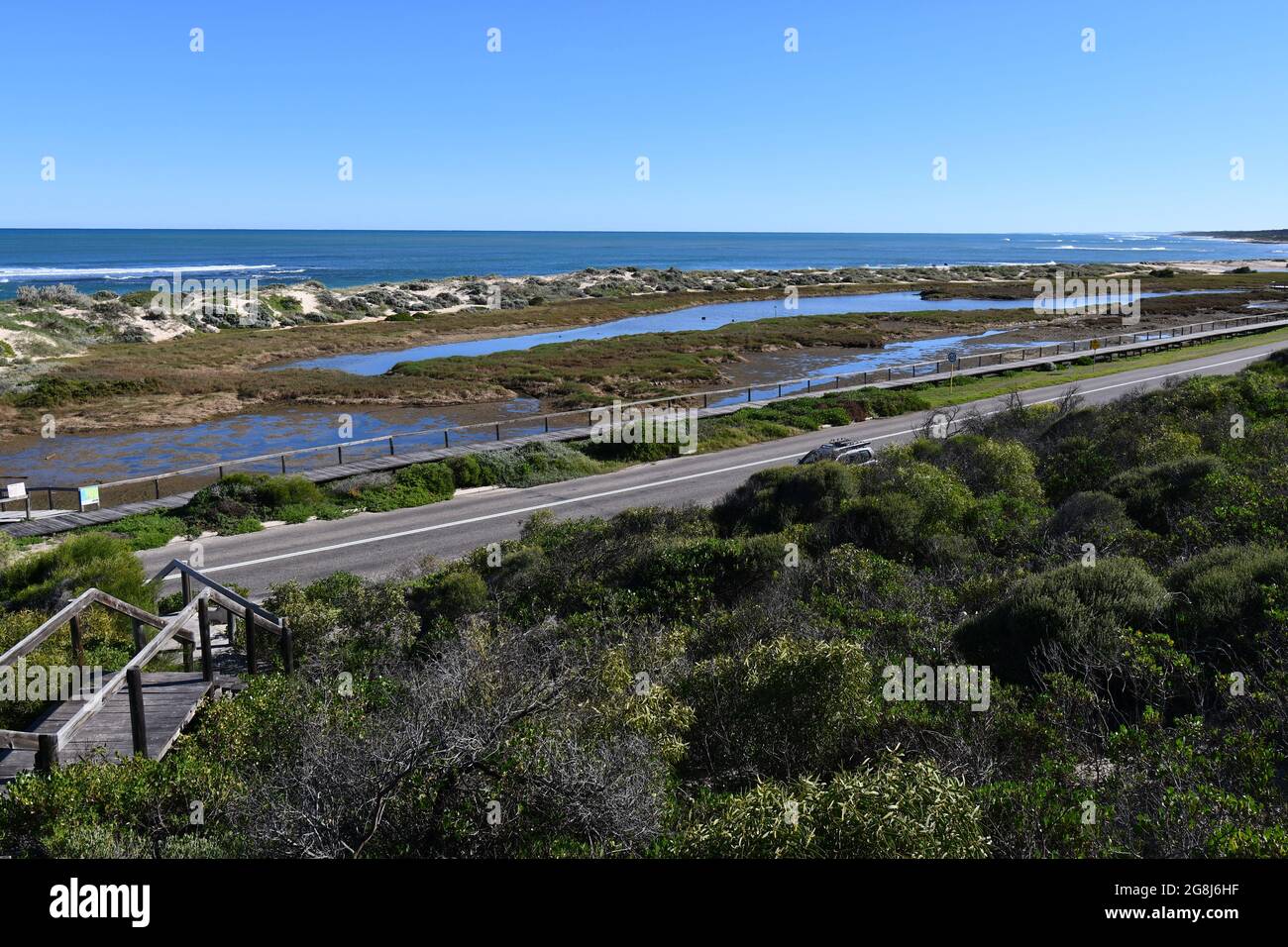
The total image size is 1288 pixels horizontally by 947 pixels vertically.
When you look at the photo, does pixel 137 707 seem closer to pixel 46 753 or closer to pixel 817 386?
pixel 46 753

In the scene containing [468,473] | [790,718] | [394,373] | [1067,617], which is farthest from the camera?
[394,373]

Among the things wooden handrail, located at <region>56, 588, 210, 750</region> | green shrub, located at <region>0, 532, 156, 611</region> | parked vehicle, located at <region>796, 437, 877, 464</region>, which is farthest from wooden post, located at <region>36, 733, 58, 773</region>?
parked vehicle, located at <region>796, 437, 877, 464</region>

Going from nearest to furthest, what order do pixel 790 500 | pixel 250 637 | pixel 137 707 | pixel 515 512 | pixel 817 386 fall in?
1. pixel 137 707
2. pixel 250 637
3. pixel 790 500
4. pixel 515 512
5. pixel 817 386

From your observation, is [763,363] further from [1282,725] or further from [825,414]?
[1282,725]

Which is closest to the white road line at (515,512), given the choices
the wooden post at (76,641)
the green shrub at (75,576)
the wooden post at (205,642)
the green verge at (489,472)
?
the green shrub at (75,576)

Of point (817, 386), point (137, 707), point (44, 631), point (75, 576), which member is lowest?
point (75, 576)

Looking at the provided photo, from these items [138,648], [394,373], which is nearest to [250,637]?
[138,648]

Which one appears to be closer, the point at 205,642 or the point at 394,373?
the point at 205,642
